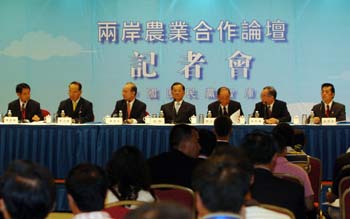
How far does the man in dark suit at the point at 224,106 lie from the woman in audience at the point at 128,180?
4.76 m

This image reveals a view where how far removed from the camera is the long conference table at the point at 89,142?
21.8 ft

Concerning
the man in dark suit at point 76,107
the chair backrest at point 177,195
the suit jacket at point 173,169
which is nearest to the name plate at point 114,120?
the man in dark suit at point 76,107

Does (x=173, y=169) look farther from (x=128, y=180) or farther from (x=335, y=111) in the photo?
(x=335, y=111)

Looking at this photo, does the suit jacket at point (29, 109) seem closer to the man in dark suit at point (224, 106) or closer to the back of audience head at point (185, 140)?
the man in dark suit at point (224, 106)

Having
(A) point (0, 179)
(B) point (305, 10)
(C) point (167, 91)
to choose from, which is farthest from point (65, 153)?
(A) point (0, 179)

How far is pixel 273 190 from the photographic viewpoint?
3.05 metres

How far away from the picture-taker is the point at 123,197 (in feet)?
9.91

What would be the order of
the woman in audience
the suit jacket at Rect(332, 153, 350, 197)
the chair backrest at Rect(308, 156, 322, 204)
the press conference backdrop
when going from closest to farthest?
the woman in audience
the suit jacket at Rect(332, 153, 350, 197)
the chair backrest at Rect(308, 156, 322, 204)
the press conference backdrop

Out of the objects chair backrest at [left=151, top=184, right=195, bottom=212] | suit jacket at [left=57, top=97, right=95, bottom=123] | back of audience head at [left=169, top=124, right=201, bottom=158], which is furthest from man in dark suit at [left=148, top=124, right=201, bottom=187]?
suit jacket at [left=57, top=97, right=95, bottom=123]

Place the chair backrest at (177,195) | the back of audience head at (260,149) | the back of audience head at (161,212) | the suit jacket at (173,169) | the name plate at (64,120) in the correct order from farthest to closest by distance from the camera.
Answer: the name plate at (64,120)
the suit jacket at (173,169)
the chair backrest at (177,195)
the back of audience head at (260,149)
the back of audience head at (161,212)

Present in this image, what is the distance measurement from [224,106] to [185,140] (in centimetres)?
367

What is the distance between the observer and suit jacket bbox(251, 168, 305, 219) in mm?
3045

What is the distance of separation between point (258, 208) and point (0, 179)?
92cm

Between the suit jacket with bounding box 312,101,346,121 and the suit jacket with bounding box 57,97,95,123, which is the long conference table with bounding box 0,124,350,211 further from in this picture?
the suit jacket with bounding box 57,97,95,123
